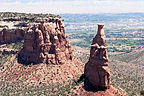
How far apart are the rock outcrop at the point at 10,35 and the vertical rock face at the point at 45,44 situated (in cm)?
793

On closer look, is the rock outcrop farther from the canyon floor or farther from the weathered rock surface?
the weathered rock surface

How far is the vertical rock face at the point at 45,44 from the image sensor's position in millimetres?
82706

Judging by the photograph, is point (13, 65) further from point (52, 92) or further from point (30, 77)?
point (52, 92)

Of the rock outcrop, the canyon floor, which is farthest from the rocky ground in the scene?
the rock outcrop

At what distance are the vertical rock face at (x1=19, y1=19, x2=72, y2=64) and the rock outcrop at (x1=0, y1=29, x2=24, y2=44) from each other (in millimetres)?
7927

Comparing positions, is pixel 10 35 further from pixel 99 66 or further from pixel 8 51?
pixel 99 66

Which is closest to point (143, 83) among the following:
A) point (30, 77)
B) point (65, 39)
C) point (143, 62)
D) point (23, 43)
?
point (65, 39)

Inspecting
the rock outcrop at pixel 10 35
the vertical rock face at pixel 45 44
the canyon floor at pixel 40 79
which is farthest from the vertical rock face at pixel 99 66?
the rock outcrop at pixel 10 35

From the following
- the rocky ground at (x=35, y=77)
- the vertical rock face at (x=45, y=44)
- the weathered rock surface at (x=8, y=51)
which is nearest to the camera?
the rocky ground at (x=35, y=77)

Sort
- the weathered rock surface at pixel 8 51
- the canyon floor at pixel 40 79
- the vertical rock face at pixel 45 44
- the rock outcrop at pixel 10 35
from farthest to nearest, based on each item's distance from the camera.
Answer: the rock outcrop at pixel 10 35, the weathered rock surface at pixel 8 51, the vertical rock face at pixel 45 44, the canyon floor at pixel 40 79

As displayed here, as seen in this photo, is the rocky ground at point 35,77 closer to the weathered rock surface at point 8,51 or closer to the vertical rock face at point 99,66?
the weathered rock surface at point 8,51

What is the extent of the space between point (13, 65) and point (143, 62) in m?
82.3

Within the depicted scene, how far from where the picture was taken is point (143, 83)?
283ft

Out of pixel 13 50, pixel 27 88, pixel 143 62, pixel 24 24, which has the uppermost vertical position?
pixel 24 24
